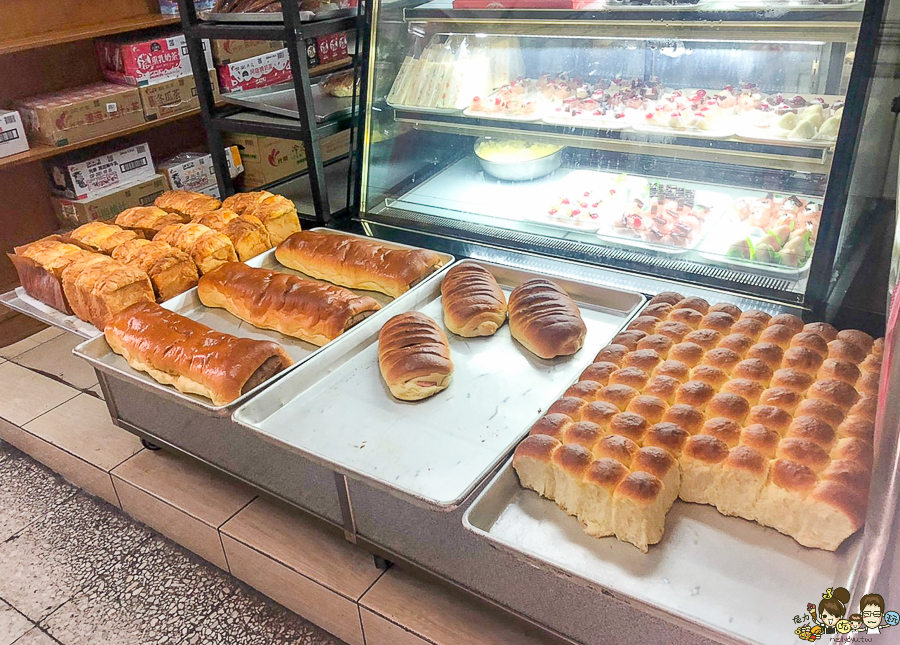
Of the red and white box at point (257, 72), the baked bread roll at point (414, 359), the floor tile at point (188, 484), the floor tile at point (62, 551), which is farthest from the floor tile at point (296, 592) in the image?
the red and white box at point (257, 72)

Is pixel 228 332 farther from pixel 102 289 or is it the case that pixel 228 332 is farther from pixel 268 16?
pixel 268 16

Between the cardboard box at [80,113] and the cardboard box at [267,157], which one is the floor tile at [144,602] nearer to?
the cardboard box at [267,157]

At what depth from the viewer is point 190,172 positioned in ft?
15.5

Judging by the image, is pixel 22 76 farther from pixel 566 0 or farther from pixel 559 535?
pixel 559 535

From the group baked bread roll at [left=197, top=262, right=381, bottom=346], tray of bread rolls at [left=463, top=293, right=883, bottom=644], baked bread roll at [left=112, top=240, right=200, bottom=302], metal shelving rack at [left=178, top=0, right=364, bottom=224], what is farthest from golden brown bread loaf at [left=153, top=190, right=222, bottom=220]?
tray of bread rolls at [left=463, top=293, right=883, bottom=644]

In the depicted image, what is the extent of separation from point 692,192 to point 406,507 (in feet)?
4.23

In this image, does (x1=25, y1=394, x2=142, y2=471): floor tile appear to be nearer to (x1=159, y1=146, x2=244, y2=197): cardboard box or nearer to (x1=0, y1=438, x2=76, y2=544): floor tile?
(x1=0, y1=438, x2=76, y2=544): floor tile

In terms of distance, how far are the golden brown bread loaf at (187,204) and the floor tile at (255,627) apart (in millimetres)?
1572

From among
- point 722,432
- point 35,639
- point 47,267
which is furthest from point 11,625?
point 722,432

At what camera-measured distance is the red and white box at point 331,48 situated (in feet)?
14.8

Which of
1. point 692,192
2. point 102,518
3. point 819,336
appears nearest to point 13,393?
point 102,518

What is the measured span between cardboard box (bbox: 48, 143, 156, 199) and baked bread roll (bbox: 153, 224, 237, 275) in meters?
1.88

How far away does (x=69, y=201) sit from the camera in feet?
13.9

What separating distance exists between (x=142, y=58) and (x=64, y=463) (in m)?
2.66
